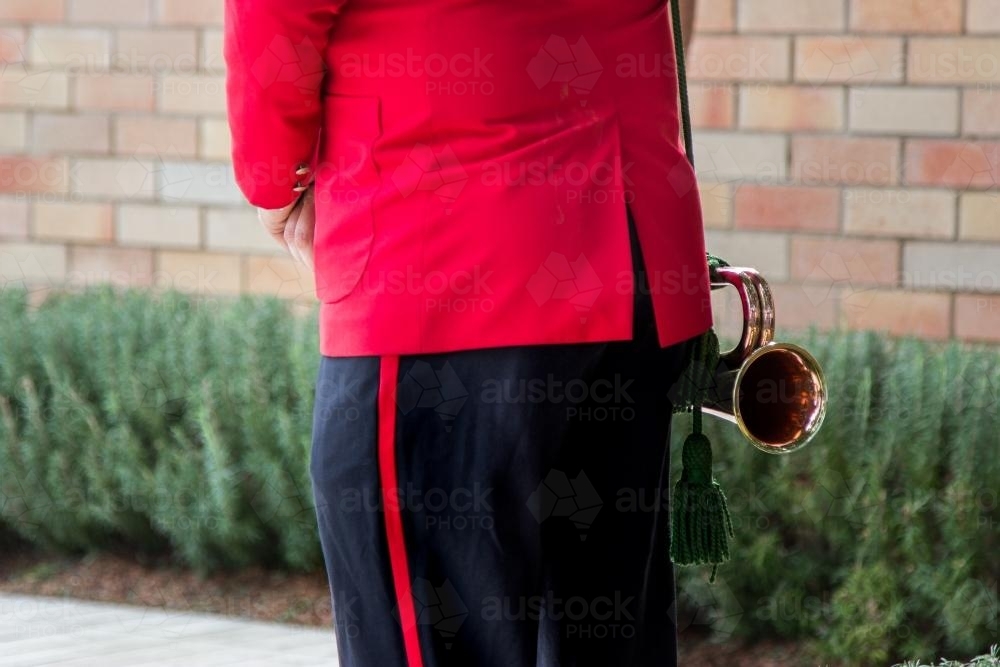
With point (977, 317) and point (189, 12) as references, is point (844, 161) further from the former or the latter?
point (189, 12)

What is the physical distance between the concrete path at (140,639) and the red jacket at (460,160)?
2.09 metres

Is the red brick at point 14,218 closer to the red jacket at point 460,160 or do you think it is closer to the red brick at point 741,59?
the red brick at point 741,59

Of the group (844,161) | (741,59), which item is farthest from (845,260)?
(741,59)

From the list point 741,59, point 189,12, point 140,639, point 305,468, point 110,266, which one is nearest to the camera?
point 140,639

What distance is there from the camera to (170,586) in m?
4.12

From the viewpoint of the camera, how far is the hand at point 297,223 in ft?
5.65

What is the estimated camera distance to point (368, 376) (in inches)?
61.4

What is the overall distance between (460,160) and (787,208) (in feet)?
10.3

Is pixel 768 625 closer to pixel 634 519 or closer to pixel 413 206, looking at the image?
pixel 634 519

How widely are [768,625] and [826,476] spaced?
45 cm

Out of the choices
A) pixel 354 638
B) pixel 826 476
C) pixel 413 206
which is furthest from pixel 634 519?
pixel 826 476

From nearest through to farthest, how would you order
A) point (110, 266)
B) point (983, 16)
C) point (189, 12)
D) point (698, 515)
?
point (698, 515) → point (983, 16) → point (189, 12) → point (110, 266)

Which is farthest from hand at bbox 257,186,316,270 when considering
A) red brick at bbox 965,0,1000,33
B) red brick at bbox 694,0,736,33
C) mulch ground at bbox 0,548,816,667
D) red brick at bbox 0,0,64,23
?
red brick at bbox 0,0,64,23

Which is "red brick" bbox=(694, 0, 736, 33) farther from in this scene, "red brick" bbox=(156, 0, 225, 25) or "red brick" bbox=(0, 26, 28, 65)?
"red brick" bbox=(0, 26, 28, 65)
